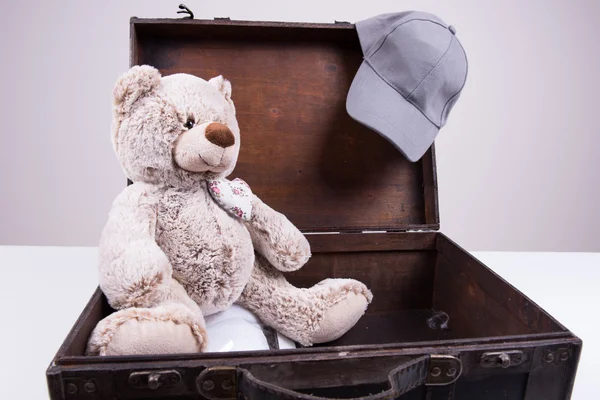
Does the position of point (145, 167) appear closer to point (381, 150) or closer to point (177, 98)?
point (177, 98)

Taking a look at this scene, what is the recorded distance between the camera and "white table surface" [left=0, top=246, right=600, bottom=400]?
1155mm

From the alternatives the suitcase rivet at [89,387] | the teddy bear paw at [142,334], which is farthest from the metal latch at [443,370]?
the suitcase rivet at [89,387]

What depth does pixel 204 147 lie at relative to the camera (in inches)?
34.3

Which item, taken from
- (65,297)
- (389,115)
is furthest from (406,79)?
(65,297)

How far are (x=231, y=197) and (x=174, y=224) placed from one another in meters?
0.12

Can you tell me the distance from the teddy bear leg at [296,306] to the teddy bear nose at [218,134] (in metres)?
0.39

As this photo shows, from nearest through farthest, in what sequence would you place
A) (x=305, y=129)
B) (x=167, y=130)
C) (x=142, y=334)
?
1. (x=142, y=334)
2. (x=167, y=130)
3. (x=305, y=129)

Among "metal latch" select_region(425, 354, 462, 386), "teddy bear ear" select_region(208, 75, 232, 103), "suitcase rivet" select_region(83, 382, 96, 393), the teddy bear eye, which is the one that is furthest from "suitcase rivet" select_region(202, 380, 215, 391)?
"teddy bear ear" select_region(208, 75, 232, 103)

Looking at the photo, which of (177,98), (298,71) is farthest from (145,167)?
(298,71)

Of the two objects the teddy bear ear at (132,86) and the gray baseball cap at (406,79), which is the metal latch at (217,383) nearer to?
the teddy bear ear at (132,86)

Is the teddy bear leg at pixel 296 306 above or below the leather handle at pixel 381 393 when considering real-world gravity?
below

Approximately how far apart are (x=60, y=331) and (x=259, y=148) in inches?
25.5

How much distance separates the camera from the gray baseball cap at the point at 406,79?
121cm

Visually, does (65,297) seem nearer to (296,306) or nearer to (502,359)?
(296,306)
